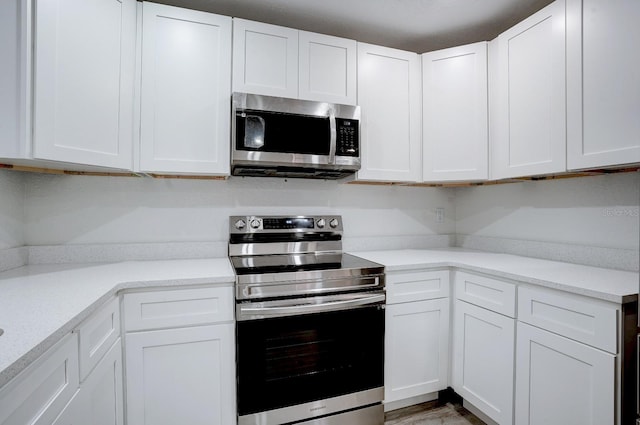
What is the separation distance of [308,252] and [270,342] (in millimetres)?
700

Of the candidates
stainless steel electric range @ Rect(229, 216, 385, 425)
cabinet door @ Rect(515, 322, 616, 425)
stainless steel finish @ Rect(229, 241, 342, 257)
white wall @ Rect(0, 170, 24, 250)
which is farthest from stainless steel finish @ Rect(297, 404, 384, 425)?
white wall @ Rect(0, 170, 24, 250)

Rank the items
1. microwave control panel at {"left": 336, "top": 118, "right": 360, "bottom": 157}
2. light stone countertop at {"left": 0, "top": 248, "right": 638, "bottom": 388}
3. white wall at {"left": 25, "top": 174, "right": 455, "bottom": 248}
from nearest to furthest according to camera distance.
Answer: light stone countertop at {"left": 0, "top": 248, "right": 638, "bottom": 388}, white wall at {"left": 25, "top": 174, "right": 455, "bottom": 248}, microwave control panel at {"left": 336, "top": 118, "right": 360, "bottom": 157}

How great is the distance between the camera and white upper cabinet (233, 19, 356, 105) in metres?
1.78

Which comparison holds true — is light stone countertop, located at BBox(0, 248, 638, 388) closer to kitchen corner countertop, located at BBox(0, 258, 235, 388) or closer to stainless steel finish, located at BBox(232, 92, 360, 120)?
kitchen corner countertop, located at BBox(0, 258, 235, 388)

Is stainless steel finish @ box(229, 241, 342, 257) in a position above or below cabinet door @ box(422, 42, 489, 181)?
below

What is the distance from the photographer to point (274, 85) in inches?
72.1

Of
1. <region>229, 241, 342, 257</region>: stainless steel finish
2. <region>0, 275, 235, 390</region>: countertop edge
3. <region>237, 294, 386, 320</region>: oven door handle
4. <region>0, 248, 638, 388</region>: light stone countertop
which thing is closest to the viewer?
<region>0, 275, 235, 390</region>: countertop edge

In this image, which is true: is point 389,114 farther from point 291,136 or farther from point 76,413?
point 76,413

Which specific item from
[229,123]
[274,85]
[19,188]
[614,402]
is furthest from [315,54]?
[614,402]

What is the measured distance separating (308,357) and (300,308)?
27 cm

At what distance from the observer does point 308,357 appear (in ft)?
5.25

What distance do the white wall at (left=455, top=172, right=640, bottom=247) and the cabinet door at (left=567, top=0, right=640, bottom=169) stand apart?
32 cm

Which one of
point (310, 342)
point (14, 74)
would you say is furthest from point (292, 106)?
point (310, 342)

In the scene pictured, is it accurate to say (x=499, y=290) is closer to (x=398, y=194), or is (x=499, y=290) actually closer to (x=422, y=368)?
(x=422, y=368)
